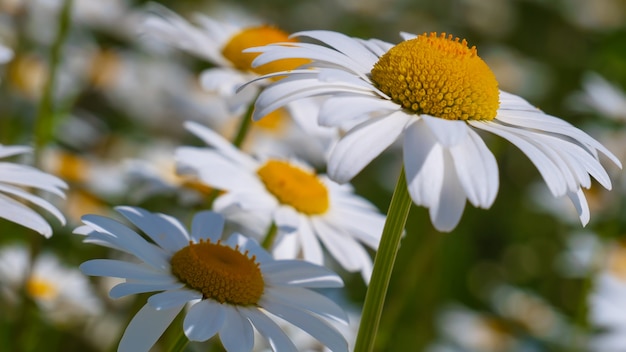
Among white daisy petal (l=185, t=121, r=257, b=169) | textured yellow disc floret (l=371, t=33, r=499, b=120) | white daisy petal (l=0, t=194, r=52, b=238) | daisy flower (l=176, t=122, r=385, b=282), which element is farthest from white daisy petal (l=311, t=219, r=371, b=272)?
white daisy petal (l=0, t=194, r=52, b=238)

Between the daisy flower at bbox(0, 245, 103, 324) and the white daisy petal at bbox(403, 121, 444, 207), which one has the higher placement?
the white daisy petal at bbox(403, 121, 444, 207)

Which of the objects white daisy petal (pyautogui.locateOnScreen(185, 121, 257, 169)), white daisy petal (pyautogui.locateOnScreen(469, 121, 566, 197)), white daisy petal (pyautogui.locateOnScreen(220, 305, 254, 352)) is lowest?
white daisy petal (pyautogui.locateOnScreen(220, 305, 254, 352))

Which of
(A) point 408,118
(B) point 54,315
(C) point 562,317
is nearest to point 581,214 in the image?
(A) point 408,118

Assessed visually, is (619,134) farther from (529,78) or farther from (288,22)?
(288,22)

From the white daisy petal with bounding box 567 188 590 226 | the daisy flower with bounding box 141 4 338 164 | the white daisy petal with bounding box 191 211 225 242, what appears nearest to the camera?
the white daisy petal with bounding box 567 188 590 226

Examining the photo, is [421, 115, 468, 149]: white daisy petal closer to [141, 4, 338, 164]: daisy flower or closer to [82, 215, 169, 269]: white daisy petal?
[82, 215, 169, 269]: white daisy petal

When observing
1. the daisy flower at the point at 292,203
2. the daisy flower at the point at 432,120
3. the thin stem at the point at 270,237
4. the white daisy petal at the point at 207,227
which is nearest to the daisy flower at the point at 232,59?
the daisy flower at the point at 292,203

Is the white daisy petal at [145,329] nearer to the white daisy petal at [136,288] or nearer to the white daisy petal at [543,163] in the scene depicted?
the white daisy petal at [136,288]
